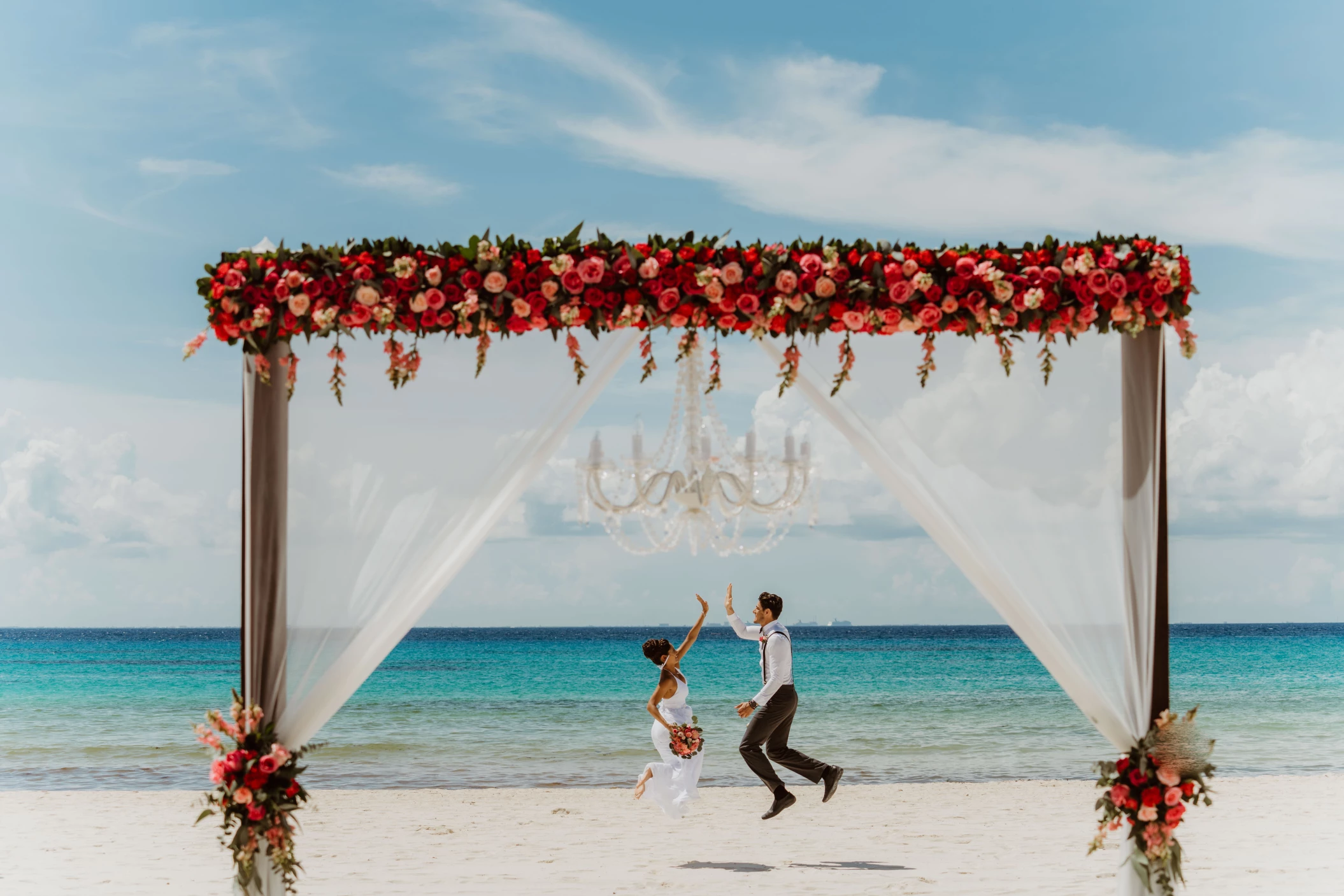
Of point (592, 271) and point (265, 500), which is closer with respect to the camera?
point (592, 271)

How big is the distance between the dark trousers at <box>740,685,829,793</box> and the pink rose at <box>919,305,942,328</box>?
3.02 metres

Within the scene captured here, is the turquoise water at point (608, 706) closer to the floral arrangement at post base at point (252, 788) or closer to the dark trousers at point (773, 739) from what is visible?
the dark trousers at point (773, 739)

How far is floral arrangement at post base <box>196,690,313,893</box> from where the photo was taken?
162 inches

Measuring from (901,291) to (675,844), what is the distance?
4.92m

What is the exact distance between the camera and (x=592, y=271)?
4.13m

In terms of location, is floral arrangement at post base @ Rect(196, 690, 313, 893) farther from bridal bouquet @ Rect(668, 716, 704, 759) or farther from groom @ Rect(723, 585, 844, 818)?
groom @ Rect(723, 585, 844, 818)

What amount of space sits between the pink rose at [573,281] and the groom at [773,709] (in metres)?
2.88

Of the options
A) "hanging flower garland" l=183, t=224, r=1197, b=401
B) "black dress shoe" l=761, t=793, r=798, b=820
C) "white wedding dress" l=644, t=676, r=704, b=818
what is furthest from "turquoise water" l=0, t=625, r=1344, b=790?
"hanging flower garland" l=183, t=224, r=1197, b=401

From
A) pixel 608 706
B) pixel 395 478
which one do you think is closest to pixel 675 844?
pixel 395 478

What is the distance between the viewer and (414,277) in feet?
13.7

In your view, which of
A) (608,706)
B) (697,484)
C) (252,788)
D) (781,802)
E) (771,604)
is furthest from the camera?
(608,706)

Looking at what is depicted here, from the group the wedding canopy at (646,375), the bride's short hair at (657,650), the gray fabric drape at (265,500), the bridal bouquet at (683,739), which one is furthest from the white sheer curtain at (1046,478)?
the bridal bouquet at (683,739)

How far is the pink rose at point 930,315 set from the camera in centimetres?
418

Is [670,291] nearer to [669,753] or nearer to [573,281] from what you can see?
[573,281]
